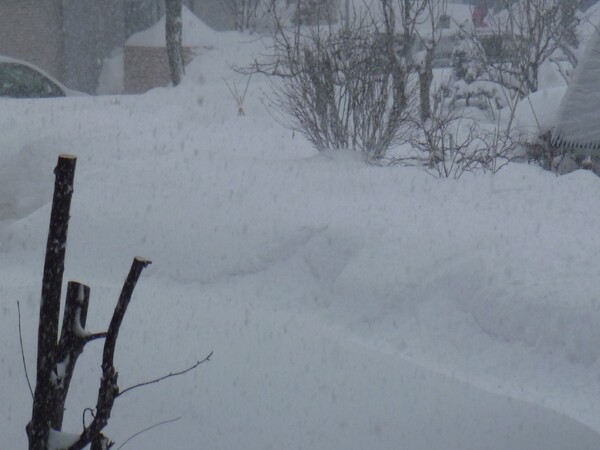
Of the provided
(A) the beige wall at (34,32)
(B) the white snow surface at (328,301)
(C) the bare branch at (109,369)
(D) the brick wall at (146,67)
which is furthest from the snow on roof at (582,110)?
(A) the beige wall at (34,32)

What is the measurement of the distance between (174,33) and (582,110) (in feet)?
33.7

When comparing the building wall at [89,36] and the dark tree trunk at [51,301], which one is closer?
the dark tree trunk at [51,301]

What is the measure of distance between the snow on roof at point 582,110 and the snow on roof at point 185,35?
13782mm

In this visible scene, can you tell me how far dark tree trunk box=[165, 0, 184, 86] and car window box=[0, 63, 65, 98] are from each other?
13.4 ft

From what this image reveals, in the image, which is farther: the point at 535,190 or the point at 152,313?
the point at 535,190

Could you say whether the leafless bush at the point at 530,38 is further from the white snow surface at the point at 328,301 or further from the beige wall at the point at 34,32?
the beige wall at the point at 34,32

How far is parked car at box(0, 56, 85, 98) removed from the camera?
41.2 ft

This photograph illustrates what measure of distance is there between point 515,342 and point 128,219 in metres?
2.74

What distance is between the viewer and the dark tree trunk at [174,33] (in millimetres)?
16797

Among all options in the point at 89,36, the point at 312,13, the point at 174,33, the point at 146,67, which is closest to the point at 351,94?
the point at 312,13

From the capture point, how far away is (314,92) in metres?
7.49

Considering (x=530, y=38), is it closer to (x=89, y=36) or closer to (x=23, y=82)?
(x=23, y=82)

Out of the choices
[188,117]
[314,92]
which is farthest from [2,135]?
[314,92]

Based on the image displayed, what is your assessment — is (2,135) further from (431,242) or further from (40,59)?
(40,59)
